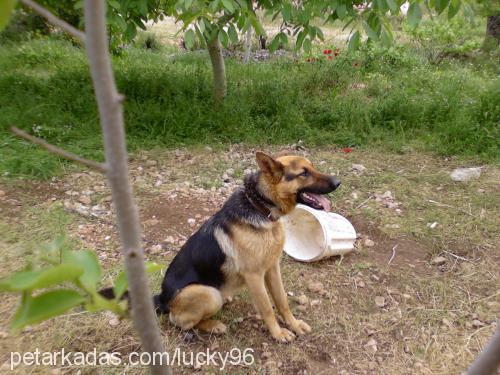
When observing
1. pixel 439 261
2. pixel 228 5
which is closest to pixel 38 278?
pixel 228 5

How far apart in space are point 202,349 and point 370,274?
1.62 m

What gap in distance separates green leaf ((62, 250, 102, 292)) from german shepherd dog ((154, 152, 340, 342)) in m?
2.04

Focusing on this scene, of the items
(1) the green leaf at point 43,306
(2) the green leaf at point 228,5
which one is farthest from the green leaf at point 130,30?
(1) the green leaf at point 43,306

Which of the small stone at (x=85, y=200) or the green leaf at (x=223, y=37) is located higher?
the green leaf at (x=223, y=37)

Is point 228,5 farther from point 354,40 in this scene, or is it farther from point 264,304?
point 264,304

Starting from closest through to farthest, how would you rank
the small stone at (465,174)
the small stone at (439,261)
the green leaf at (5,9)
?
the green leaf at (5,9) < the small stone at (439,261) < the small stone at (465,174)

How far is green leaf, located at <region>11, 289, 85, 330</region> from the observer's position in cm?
Result: 69

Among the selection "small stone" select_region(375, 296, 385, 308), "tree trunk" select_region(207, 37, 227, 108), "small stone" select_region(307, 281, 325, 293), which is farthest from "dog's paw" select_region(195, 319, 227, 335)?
"tree trunk" select_region(207, 37, 227, 108)

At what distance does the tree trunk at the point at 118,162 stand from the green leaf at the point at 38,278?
0.12m

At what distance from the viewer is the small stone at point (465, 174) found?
495 centimetres

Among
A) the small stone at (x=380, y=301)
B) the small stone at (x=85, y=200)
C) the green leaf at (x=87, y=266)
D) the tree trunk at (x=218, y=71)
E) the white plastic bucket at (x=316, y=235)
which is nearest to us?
the green leaf at (x=87, y=266)

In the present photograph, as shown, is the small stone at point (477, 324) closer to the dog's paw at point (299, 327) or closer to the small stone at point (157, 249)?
the dog's paw at point (299, 327)

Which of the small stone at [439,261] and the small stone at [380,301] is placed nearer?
the small stone at [380,301]

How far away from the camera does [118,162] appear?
721 millimetres
